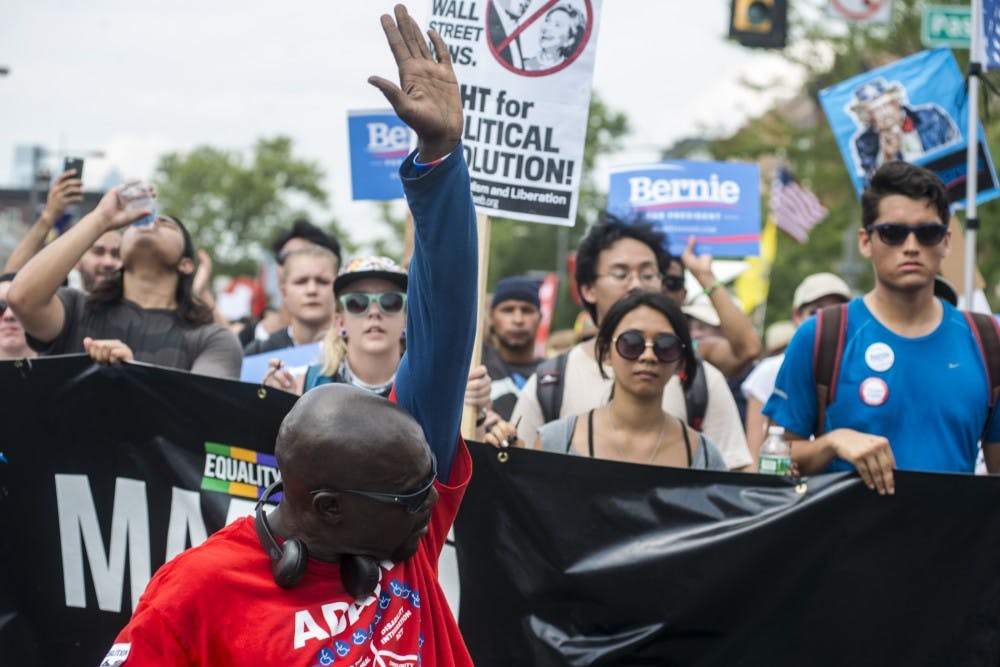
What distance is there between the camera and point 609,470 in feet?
13.0

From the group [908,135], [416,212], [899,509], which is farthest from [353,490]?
[908,135]

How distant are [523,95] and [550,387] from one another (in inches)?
53.1

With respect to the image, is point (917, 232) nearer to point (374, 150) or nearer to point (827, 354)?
point (827, 354)

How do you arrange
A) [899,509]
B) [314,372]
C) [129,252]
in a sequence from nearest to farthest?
[899,509] < [314,372] < [129,252]

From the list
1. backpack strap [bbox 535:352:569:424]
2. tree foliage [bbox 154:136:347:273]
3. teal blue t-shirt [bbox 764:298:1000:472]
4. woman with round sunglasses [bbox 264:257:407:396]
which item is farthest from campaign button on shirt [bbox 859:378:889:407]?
tree foliage [bbox 154:136:347:273]

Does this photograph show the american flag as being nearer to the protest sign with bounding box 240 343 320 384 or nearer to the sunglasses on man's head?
the protest sign with bounding box 240 343 320 384

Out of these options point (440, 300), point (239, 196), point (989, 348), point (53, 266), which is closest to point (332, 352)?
point (53, 266)

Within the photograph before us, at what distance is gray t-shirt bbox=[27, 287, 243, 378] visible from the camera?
508 centimetres

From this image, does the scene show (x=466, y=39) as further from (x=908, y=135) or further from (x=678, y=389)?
(x=908, y=135)

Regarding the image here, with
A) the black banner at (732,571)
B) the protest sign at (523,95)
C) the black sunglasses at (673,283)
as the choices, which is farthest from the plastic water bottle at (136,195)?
the black sunglasses at (673,283)

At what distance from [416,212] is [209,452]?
235 cm

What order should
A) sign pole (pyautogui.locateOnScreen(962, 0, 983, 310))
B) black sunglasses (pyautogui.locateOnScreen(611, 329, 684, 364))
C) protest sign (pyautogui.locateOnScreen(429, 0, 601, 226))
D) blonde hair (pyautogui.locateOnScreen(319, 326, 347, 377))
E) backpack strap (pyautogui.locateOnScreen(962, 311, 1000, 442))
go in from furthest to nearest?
sign pole (pyautogui.locateOnScreen(962, 0, 983, 310))
blonde hair (pyautogui.locateOnScreen(319, 326, 347, 377))
black sunglasses (pyautogui.locateOnScreen(611, 329, 684, 364))
protest sign (pyautogui.locateOnScreen(429, 0, 601, 226))
backpack strap (pyautogui.locateOnScreen(962, 311, 1000, 442))

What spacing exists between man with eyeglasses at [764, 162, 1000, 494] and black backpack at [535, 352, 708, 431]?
0.81 metres

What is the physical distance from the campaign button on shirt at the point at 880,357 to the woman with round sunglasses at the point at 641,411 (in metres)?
0.70
